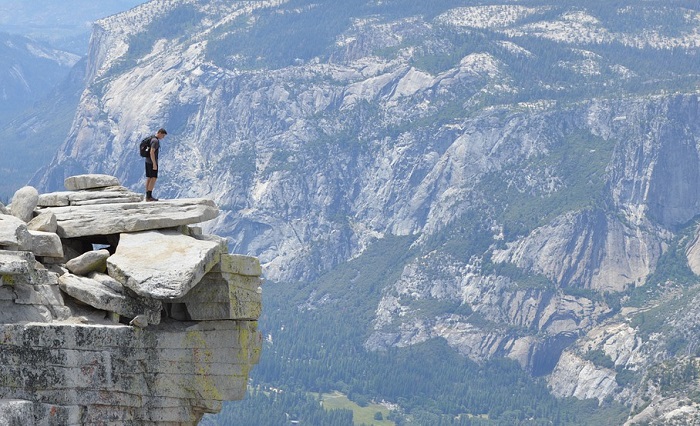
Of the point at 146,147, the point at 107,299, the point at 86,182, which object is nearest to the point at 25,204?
the point at 86,182

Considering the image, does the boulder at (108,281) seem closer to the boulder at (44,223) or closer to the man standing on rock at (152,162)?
the boulder at (44,223)

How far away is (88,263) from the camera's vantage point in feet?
160

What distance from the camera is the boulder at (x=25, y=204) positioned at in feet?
167

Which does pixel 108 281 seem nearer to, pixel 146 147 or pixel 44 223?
pixel 44 223

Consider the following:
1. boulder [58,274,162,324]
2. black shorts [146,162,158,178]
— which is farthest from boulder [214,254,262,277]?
black shorts [146,162,158,178]

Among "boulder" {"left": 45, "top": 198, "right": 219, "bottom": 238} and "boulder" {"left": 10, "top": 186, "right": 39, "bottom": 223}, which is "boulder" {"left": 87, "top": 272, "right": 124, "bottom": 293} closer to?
"boulder" {"left": 45, "top": 198, "right": 219, "bottom": 238}

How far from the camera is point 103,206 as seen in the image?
1998 inches

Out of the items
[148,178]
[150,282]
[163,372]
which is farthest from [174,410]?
[148,178]

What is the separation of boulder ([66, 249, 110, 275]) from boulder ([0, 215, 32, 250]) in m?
1.62

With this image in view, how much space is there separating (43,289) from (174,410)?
5340 millimetres

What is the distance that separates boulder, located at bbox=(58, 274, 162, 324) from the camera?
4759 cm

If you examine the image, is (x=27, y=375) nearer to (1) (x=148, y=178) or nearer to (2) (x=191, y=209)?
(2) (x=191, y=209)

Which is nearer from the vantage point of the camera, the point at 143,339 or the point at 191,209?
the point at 143,339

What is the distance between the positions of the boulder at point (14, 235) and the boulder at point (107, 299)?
150 centimetres
